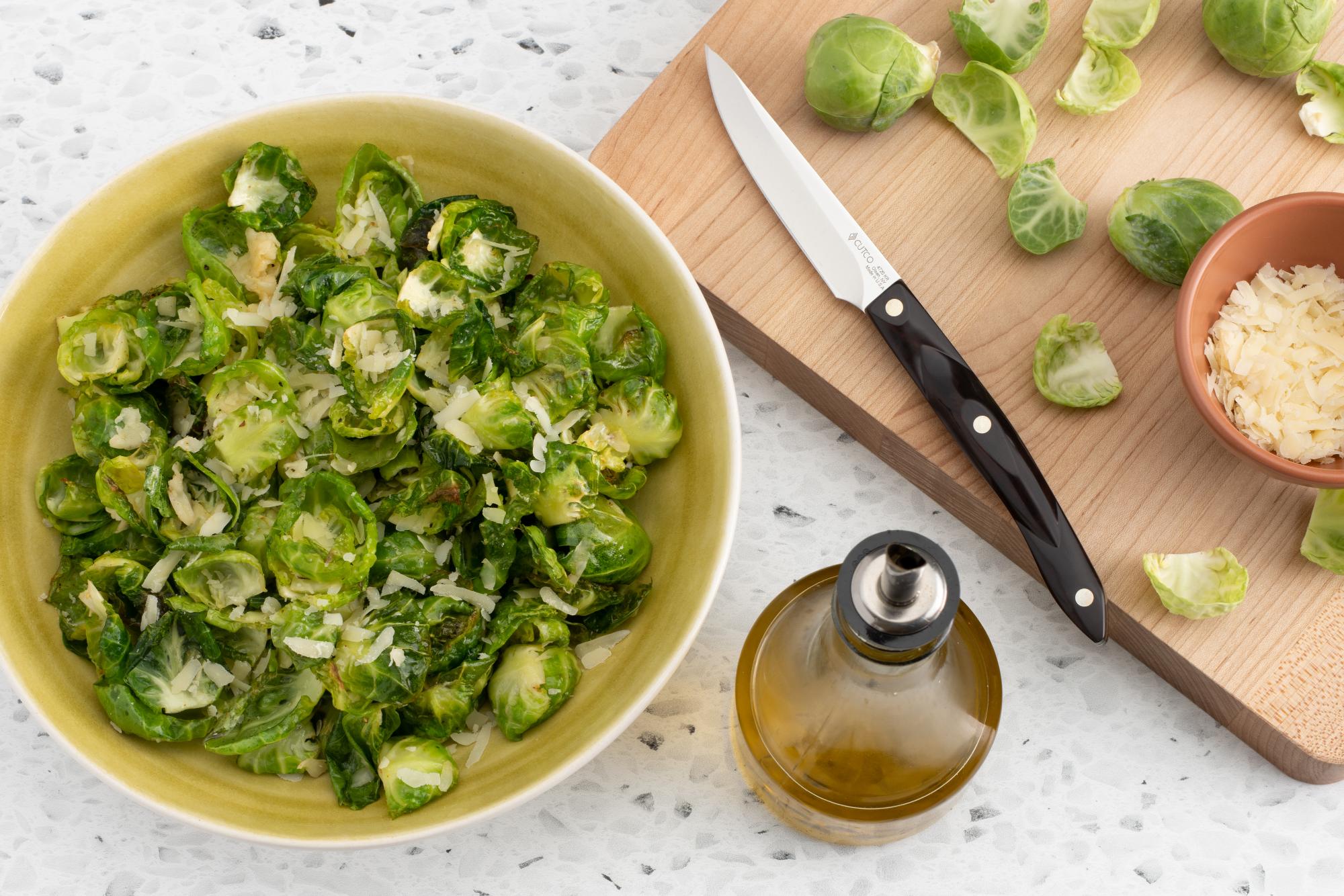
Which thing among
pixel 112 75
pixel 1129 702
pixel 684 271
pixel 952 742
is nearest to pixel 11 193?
Result: pixel 112 75

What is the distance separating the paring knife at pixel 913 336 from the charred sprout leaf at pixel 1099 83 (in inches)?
18.2

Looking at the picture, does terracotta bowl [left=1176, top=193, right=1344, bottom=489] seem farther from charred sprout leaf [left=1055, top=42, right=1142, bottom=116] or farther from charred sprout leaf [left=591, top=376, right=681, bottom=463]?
charred sprout leaf [left=591, top=376, right=681, bottom=463]

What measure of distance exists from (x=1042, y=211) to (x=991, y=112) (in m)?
0.22

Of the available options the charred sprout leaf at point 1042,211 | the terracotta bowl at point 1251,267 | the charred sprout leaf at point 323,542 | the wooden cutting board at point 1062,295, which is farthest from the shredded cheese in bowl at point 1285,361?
the charred sprout leaf at point 323,542

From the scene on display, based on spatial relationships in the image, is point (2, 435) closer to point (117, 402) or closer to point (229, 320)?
point (117, 402)

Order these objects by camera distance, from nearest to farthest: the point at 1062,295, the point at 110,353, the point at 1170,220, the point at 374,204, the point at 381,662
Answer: the point at 381,662 < the point at 110,353 < the point at 374,204 < the point at 1170,220 < the point at 1062,295

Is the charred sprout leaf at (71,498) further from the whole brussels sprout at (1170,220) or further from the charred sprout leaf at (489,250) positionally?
the whole brussels sprout at (1170,220)

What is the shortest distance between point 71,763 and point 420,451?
0.89 metres

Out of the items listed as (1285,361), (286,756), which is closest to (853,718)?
(286,756)

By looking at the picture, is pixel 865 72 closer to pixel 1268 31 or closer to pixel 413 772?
pixel 1268 31

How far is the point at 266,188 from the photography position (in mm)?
1855

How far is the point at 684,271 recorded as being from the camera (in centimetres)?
180

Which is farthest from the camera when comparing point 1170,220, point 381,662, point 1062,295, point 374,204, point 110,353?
point 1062,295

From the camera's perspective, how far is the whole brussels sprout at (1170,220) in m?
1.99
